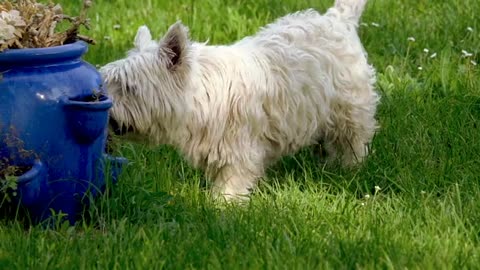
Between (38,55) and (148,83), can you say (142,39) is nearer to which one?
(148,83)

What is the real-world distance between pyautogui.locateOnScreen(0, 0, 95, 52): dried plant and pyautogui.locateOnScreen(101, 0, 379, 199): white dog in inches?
17.1

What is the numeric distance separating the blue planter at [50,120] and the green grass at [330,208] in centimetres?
17

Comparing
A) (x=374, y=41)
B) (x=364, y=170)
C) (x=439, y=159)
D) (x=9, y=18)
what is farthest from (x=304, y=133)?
(x=374, y=41)

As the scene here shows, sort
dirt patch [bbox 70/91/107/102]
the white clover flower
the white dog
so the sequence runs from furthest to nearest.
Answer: the white dog < dirt patch [bbox 70/91/107/102] < the white clover flower

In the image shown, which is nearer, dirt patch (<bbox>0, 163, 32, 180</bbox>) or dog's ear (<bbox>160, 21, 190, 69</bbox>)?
dirt patch (<bbox>0, 163, 32, 180</bbox>)

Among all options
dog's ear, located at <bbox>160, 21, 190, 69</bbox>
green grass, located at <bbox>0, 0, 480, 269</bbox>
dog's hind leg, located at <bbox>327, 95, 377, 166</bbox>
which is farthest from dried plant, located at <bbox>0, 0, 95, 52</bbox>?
dog's hind leg, located at <bbox>327, 95, 377, 166</bbox>

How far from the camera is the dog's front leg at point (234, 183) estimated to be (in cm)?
516

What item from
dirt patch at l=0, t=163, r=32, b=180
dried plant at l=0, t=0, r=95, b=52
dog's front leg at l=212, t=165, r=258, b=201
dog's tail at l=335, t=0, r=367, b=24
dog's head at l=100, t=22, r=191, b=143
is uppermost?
dried plant at l=0, t=0, r=95, b=52

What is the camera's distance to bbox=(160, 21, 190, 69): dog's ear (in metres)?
4.87

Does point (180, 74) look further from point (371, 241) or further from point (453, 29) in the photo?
point (453, 29)

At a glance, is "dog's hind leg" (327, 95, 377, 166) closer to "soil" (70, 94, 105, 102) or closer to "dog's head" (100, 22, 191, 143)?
"dog's head" (100, 22, 191, 143)

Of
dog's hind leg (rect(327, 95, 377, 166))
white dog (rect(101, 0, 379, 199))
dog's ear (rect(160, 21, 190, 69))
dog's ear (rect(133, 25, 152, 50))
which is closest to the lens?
dog's ear (rect(160, 21, 190, 69))

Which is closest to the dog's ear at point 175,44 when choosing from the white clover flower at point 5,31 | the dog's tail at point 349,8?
the white clover flower at point 5,31

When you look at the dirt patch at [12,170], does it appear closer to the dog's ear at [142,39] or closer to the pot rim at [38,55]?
the pot rim at [38,55]
